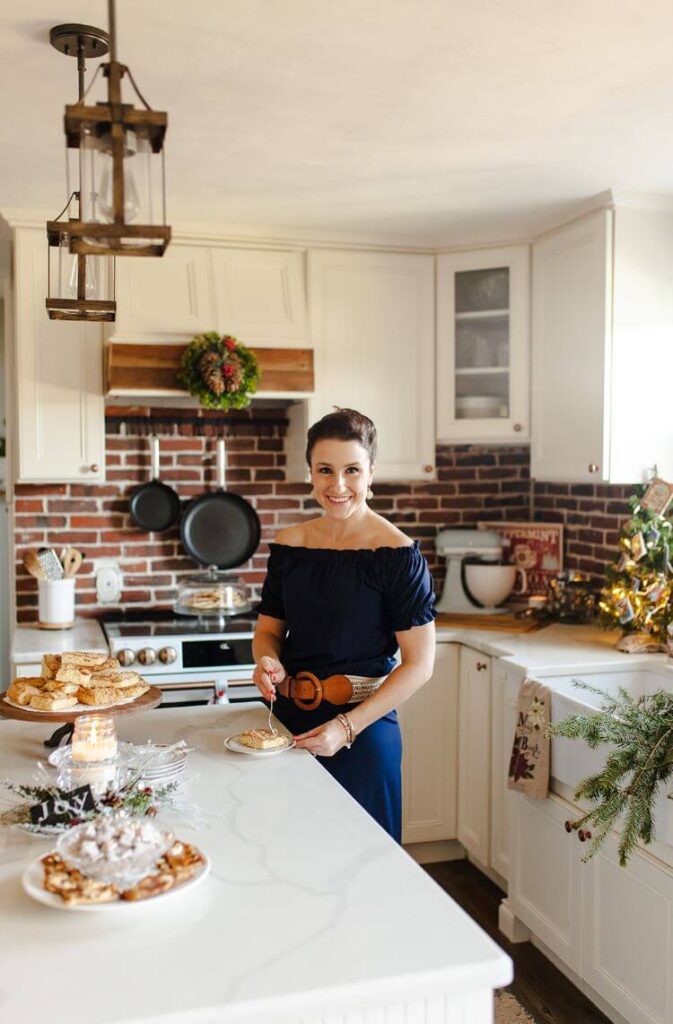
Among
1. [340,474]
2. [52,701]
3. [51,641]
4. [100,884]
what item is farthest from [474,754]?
[100,884]

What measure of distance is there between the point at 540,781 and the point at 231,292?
2.14 m

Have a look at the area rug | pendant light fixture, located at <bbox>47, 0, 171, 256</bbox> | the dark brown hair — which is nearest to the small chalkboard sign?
pendant light fixture, located at <bbox>47, 0, 171, 256</bbox>

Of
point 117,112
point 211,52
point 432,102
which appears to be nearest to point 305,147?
point 432,102

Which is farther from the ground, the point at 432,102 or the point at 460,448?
the point at 432,102

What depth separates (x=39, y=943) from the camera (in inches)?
49.9

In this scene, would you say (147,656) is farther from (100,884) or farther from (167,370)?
(100,884)

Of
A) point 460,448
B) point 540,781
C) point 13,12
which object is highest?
point 13,12

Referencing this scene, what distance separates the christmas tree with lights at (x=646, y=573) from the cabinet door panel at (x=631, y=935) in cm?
95

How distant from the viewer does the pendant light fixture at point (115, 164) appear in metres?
1.42

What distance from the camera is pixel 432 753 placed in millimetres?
3820

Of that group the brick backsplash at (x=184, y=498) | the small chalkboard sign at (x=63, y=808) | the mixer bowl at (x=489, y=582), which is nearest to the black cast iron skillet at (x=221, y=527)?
the brick backsplash at (x=184, y=498)

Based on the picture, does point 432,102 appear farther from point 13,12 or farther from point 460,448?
point 460,448

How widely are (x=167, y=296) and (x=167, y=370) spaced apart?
0.97 feet

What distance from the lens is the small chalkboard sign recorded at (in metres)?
1.64
